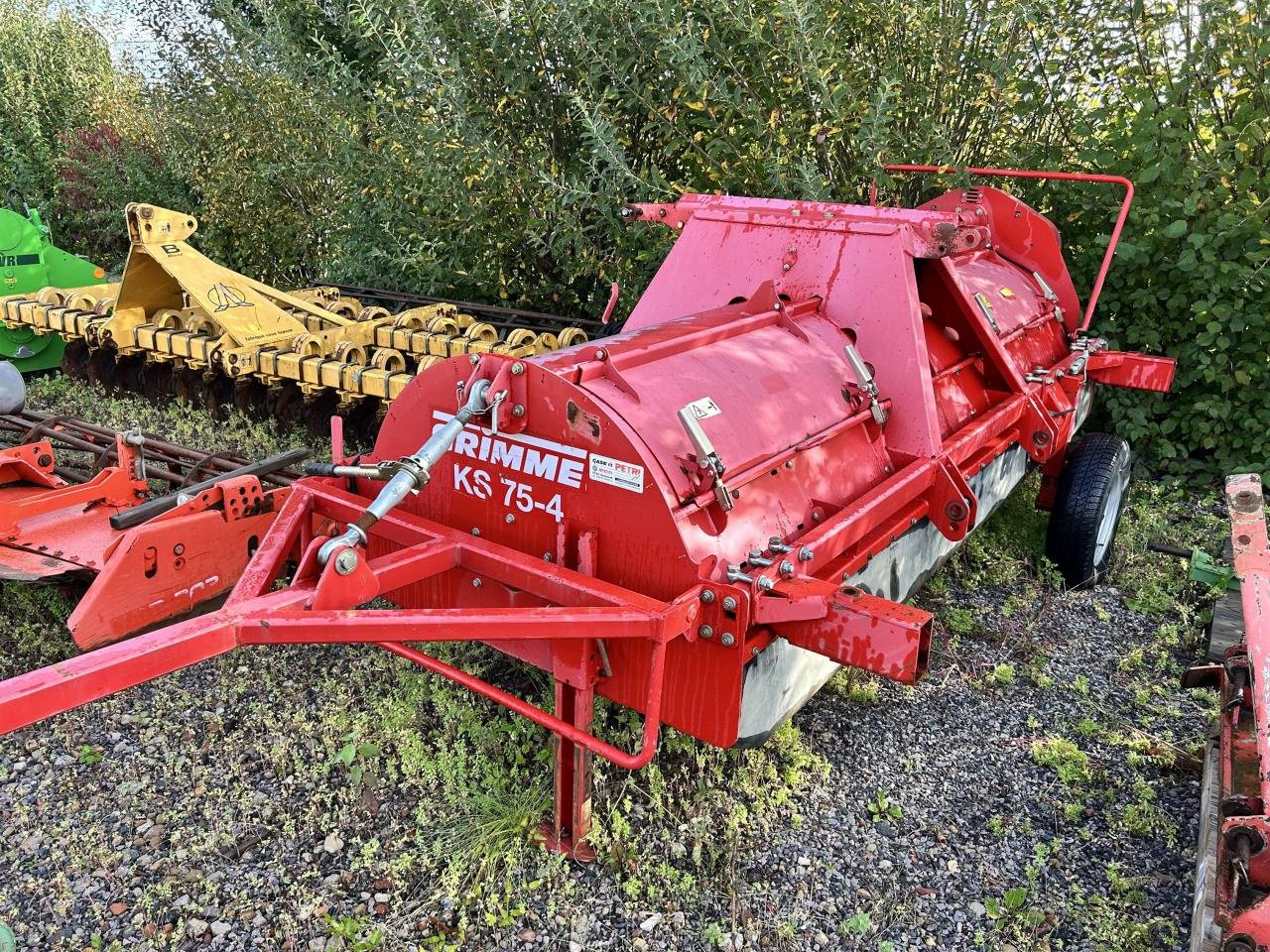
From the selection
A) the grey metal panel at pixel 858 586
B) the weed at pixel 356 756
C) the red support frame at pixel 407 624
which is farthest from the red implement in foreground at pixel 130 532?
the grey metal panel at pixel 858 586

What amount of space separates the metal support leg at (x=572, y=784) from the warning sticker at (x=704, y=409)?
0.87m

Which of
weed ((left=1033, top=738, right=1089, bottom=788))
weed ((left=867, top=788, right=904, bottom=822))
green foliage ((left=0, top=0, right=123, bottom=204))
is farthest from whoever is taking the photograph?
green foliage ((left=0, top=0, right=123, bottom=204))

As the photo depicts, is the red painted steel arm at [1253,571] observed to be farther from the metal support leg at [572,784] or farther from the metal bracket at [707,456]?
the metal support leg at [572,784]

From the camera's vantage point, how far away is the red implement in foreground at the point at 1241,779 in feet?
7.42

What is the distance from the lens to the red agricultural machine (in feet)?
7.60

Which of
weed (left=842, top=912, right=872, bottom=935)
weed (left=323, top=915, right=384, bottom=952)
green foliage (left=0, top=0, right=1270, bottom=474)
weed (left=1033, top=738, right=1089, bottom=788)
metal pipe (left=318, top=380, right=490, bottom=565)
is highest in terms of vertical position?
green foliage (left=0, top=0, right=1270, bottom=474)

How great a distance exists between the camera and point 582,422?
263 centimetres

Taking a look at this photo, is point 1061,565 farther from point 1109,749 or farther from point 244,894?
point 244,894

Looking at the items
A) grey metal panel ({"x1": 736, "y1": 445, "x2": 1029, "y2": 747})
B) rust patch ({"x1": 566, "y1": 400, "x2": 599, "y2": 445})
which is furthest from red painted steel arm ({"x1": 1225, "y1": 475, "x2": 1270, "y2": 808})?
rust patch ({"x1": 566, "y1": 400, "x2": 599, "y2": 445})

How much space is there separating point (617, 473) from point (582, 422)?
179mm

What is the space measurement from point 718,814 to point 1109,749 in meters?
1.55

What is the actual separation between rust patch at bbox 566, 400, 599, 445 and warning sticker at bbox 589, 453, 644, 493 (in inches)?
2.2

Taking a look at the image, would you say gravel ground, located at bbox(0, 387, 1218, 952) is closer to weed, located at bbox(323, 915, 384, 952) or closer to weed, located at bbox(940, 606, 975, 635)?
weed, located at bbox(323, 915, 384, 952)

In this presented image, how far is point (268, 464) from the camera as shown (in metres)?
3.93
